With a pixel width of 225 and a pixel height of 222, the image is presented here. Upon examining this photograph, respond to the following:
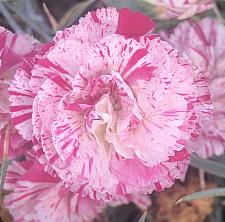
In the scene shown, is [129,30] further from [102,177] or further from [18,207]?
[18,207]

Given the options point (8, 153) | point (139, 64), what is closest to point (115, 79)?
point (139, 64)

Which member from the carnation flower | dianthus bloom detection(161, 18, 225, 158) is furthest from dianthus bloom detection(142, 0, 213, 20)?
the carnation flower

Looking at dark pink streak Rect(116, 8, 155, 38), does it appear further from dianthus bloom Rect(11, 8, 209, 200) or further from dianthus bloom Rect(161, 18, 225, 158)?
dianthus bloom Rect(161, 18, 225, 158)

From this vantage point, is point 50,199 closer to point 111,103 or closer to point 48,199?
point 48,199

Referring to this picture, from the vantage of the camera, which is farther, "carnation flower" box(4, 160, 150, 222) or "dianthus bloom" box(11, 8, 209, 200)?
"carnation flower" box(4, 160, 150, 222)

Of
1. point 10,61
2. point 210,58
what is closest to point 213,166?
point 210,58
